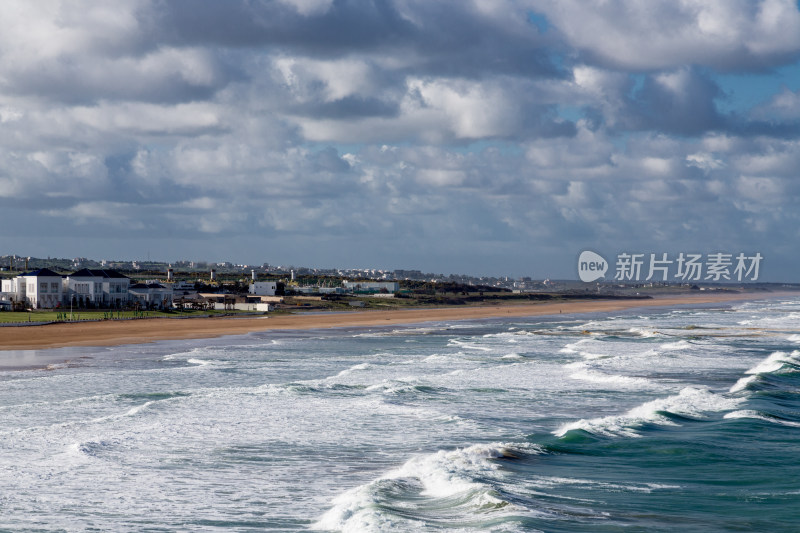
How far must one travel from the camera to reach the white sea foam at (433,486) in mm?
13758

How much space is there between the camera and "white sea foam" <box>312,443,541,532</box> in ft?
45.1

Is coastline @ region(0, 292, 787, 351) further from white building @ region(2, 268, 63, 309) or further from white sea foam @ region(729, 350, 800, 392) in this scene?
white sea foam @ region(729, 350, 800, 392)

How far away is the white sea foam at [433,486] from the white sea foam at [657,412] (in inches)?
117

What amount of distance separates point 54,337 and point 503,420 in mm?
40856

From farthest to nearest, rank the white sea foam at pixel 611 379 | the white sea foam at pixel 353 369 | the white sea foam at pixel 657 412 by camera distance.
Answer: the white sea foam at pixel 353 369
the white sea foam at pixel 611 379
the white sea foam at pixel 657 412

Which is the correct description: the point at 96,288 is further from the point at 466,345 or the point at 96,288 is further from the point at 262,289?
the point at 466,345

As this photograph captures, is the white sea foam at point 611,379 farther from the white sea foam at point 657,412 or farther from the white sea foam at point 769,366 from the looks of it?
the white sea foam at point 769,366

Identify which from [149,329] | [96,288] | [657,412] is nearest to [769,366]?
[657,412]

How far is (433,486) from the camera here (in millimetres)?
16188

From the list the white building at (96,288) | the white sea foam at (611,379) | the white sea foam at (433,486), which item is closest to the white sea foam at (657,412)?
the white sea foam at (611,379)

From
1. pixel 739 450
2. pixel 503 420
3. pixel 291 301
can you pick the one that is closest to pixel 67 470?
pixel 503 420

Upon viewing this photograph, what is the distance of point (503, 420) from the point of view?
23.7m

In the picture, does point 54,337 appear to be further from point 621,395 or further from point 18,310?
point 621,395

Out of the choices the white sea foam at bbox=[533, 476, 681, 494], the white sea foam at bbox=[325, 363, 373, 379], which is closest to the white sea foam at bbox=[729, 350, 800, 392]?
the white sea foam at bbox=[325, 363, 373, 379]
